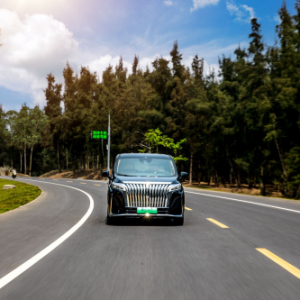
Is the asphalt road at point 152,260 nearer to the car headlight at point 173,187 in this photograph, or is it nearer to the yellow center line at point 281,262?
the yellow center line at point 281,262

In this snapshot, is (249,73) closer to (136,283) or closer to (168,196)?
(168,196)

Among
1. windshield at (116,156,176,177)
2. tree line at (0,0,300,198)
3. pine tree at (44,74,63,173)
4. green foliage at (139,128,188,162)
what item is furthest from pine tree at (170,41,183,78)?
windshield at (116,156,176,177)

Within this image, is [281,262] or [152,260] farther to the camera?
[152,260]

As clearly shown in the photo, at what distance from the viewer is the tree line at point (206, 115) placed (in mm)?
33312

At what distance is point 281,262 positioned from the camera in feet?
19.1

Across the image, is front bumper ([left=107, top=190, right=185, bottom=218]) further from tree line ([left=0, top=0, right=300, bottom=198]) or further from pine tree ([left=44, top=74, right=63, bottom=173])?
pine tree ([left=44, top=74, right=63, bottom=173])

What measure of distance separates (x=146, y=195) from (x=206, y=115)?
45505 mm

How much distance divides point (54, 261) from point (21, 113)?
102 m

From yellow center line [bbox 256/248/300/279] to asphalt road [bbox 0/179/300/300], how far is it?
0.03 metres

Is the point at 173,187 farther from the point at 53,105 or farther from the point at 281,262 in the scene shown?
the point at 53,105

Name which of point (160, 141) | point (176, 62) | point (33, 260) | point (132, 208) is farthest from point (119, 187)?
point (176, 62)

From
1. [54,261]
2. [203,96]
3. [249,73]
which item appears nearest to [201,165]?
[203,96]

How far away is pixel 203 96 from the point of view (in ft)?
183

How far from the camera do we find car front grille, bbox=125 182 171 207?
30.7 ft
